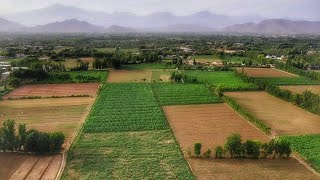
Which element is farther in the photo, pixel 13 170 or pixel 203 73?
pixel 203 73

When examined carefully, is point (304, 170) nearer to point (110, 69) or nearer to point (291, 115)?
point (291, 115)

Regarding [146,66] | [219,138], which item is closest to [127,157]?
[219,138]

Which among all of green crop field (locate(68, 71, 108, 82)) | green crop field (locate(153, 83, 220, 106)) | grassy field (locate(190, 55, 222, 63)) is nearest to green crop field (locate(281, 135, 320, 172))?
green crop field (locate(153, 83, 220, 106))

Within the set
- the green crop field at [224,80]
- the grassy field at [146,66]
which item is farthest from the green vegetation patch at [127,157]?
the grassy field at [146,66]

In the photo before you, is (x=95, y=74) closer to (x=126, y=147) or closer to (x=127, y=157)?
(x=126, y=147)

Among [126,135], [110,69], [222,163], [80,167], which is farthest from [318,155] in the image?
[110,69]

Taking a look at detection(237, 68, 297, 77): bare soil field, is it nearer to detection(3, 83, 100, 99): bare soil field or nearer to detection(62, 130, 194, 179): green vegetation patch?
detection(3, 83, 100, 99): bare soil field

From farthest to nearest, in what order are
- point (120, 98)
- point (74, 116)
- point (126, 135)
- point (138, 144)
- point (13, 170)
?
1. point (120, 98)
2. point (74, 116)
3. point (126, 135)
4. point (138, 144)
5. point (13, 170)
